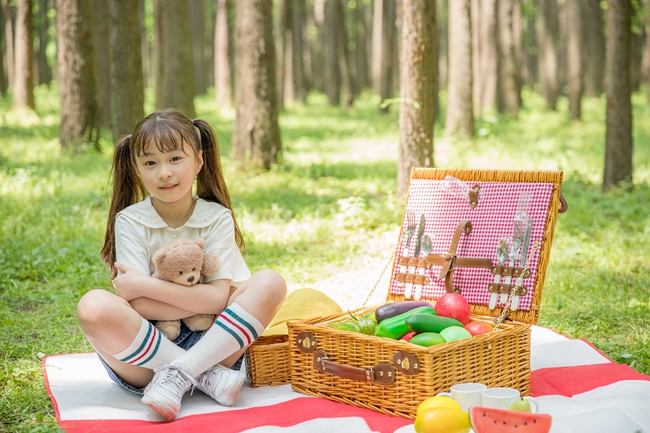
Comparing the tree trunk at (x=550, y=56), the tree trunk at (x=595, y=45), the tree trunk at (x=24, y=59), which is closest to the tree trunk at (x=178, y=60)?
the tree trunk at (x=24, y=59)

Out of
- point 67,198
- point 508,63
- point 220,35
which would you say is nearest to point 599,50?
point 508,63

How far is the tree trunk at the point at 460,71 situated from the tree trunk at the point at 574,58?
4723mm

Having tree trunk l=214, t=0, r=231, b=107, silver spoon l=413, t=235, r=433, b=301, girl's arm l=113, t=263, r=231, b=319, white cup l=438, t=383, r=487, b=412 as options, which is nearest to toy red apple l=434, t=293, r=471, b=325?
silver spoon l=413, t=235, r=433, b=301

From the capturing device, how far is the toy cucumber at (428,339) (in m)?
2.79

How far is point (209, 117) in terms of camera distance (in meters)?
17.0

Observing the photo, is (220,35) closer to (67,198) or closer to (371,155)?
(371,155)

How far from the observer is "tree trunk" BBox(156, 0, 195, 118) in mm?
11367

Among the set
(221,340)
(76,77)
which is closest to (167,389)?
(221,340)

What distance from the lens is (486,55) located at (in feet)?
51.2

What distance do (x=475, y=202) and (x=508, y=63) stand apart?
45.3 feet

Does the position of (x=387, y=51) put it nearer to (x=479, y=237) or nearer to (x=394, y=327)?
(x=479, y=237)

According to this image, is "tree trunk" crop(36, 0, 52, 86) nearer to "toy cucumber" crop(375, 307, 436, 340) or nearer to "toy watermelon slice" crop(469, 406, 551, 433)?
"toy cucumber" crop(375, 307, 436, 340)

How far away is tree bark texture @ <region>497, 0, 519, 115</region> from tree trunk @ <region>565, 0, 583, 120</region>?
1.35 m

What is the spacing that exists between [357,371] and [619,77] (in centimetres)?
614
